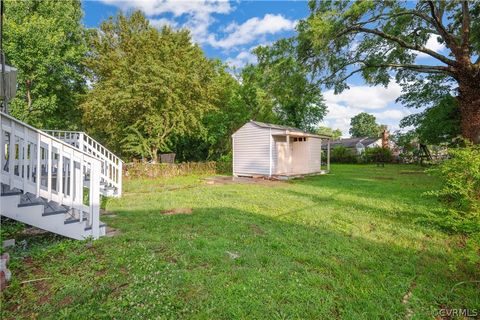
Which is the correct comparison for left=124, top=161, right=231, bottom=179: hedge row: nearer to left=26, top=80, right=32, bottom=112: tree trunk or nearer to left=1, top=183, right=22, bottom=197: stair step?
left=26, top=80, right=32, bottom=112: tree trunk

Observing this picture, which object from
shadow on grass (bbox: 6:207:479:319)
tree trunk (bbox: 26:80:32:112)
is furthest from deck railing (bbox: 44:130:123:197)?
tree trunk (bbox: 26:80:32:112)

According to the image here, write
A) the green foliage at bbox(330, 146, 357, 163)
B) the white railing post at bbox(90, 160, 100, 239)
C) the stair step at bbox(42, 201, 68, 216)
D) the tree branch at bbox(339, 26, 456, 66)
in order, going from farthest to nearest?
the green foliage at bbox(330, 146, 357, 163)
the tree branch at bbox(339, 26, 456, 66)
the white railing post at bbox(90, 160, 100, 239)
the stair step at bbox(42, 201, 68, 216)

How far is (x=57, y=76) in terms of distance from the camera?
1591 cm

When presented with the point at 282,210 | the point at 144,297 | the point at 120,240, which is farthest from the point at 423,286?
the point at 120,240

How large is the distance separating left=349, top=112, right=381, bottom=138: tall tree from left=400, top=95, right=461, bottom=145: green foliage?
56.1 meters

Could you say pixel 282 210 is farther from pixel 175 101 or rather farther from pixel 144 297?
pixel 175 101

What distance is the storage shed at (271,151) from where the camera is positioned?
12273mm

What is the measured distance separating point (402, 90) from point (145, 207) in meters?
17.7

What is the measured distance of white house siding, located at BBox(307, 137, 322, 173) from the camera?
47.8ft

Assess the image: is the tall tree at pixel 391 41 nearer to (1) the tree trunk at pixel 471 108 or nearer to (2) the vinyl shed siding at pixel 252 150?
(1) the tree trunk at pixel 471 108

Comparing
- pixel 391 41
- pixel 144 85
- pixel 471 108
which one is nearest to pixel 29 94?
pixel 144 85

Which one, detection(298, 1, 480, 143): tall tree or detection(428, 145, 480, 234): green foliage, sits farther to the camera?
detection(298, 1, 480, 143): tall tree

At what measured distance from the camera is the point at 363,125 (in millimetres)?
70312

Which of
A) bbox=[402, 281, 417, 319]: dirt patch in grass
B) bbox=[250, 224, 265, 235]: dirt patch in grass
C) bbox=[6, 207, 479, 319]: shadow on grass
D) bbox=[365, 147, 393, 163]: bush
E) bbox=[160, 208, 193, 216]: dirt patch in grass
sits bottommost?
bbox=[402, 281, 417, 319]: dirt patch in grass
